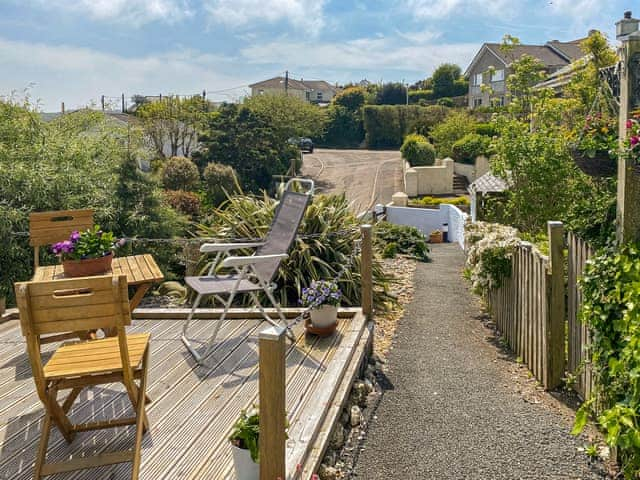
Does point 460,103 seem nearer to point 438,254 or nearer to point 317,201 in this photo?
point 438,254

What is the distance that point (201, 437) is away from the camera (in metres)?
2.89

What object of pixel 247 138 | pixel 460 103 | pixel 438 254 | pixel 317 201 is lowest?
pixel 438 254

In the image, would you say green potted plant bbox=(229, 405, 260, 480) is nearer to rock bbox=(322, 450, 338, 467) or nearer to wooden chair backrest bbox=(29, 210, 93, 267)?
rock bbox=(322, 450, 338, 467)

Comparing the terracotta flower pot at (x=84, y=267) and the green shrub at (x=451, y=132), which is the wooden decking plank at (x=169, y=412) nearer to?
the terracotta flower pot at (x=84, y=267)

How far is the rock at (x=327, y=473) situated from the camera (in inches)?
113

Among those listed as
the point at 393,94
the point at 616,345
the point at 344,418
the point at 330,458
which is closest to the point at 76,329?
the point at 330,458

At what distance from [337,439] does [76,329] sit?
162cm

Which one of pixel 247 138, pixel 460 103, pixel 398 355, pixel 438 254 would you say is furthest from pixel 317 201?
→ pixel 460 103

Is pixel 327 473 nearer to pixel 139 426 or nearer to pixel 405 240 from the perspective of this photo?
pixel 139 426

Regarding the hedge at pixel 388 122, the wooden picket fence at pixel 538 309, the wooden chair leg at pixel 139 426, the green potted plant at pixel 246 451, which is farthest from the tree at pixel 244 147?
the green potted plant at pixel 246 451

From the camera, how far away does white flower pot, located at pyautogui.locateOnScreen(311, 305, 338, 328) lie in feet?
14.5

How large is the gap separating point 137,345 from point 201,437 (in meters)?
0.58

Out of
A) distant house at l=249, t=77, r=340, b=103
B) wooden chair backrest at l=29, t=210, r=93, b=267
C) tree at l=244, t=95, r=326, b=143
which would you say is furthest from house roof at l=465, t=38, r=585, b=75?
wooden chair backrest at l=29, t=210, r=93, b=267

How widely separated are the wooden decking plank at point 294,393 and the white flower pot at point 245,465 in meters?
0.21
